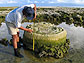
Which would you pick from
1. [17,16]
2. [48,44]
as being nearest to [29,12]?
[17,16]

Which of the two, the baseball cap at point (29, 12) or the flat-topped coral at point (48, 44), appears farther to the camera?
the flat-topped coral at point (48, 44)

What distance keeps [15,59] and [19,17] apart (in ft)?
7.82

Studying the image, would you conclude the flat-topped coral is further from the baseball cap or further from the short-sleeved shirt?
the short-sleeved shirt

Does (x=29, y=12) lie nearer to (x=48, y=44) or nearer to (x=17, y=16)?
(x=17, y=16)

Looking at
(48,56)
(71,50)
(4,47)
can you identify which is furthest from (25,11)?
(71,50)

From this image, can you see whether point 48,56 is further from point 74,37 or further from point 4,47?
point 74,37

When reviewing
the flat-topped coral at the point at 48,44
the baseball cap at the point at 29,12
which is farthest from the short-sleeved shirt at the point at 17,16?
the flat-topped coral at the point at 48,44

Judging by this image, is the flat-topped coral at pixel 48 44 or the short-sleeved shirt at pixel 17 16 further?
the flat-topped coral at pixel 48 44

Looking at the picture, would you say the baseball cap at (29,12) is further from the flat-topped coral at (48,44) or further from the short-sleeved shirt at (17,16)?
the flat-topped coral at (48,44)

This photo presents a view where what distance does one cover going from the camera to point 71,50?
297 inches

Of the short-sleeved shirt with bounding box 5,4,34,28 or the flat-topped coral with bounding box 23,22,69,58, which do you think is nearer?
the short-sleeved shirt with bounding box 5,4,34,28

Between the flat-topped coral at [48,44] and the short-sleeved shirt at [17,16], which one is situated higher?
the short-sleeved shirt at [17,16]

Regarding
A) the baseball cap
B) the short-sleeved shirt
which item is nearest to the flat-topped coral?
the baseball cap

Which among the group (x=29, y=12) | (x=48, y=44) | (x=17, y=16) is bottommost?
(x=48, y=44)
